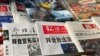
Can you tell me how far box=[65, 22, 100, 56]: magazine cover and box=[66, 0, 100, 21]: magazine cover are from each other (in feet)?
0.14

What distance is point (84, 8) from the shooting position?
76cm

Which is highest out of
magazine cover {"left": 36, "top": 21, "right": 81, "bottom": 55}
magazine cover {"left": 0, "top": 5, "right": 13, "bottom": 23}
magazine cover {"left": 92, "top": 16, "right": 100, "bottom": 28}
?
magazine cover {"left": 0, "top": 5, "right": 13, "bottom": 23}

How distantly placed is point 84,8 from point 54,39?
0.74 ft

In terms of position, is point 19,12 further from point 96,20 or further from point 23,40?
point 96,20

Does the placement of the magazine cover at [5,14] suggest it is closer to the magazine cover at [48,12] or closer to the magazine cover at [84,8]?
the magazine cover at [48,12]

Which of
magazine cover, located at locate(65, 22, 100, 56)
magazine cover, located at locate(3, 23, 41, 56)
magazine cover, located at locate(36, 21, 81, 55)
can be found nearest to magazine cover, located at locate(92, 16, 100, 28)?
magazine cover, located at locate(65, 22, 100, 56)

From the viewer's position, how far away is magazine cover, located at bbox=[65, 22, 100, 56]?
0.60 m

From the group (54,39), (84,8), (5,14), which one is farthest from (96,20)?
(5,14)

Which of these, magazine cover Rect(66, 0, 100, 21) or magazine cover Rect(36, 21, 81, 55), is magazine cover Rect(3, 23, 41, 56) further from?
magazine cover Rect(66, 0, 100, 21)

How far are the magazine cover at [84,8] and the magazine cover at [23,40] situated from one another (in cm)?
20

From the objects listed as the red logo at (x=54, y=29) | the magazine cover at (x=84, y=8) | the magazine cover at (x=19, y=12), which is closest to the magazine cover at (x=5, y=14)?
the magazine cover at (x=19, y=12)

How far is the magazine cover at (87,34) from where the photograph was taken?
1.98 feet

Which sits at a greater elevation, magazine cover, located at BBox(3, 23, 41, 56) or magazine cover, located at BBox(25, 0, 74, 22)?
magazine cover, located at BBox(25, 0, 74, 22)

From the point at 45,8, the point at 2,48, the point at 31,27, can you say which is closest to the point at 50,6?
the point at 45,8
